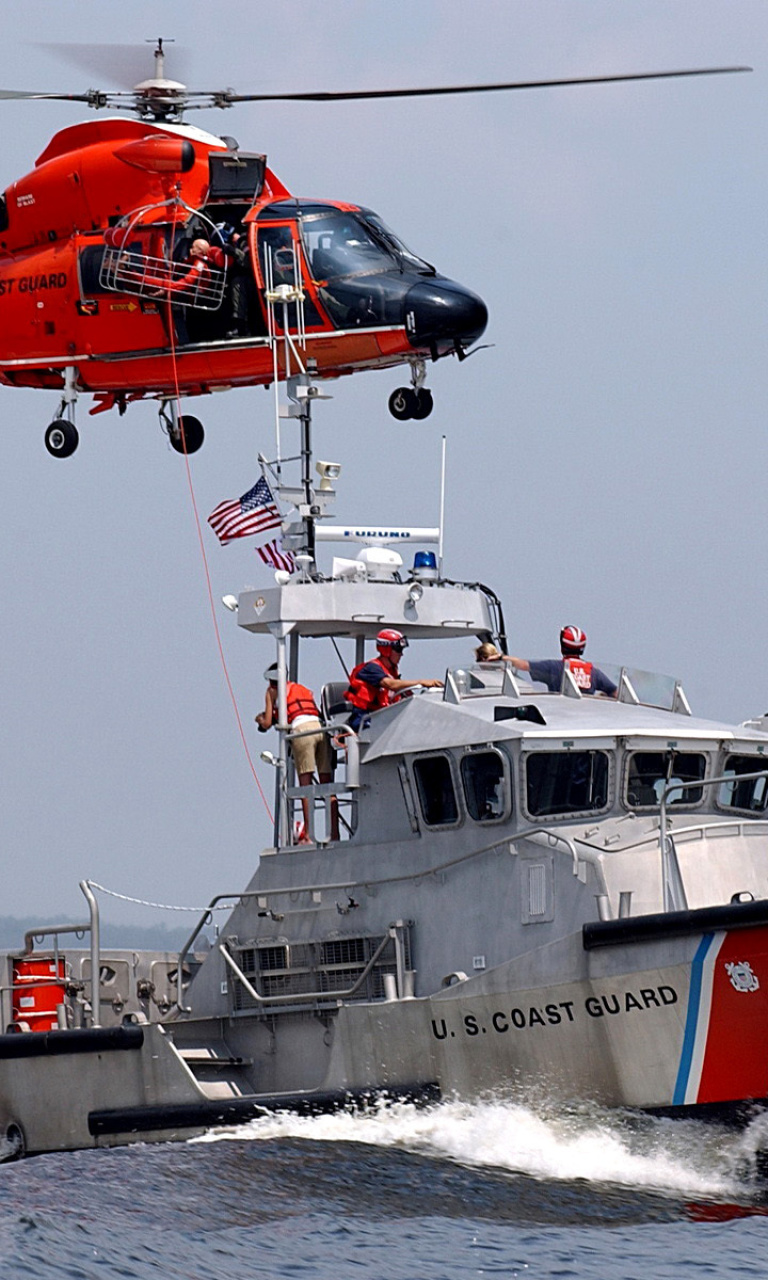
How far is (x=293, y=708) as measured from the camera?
17.5 m

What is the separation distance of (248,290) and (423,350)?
219 centimetres

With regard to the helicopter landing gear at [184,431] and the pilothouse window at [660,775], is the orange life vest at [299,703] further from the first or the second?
the helicopter landing gear at [184,431]

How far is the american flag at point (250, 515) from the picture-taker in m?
19.1

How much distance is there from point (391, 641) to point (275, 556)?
1985mm

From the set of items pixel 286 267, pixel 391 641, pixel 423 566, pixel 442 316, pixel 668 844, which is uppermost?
pixel 286 267

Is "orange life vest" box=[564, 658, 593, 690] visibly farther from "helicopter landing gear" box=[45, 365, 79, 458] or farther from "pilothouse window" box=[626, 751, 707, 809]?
"helicopter landing gear" box=[45, 365, 79, 458]

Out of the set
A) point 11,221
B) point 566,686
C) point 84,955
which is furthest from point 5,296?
point 566,686

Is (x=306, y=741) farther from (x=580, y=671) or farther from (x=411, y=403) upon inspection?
(x=411, y=403)

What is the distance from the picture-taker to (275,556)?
19031 millimetres

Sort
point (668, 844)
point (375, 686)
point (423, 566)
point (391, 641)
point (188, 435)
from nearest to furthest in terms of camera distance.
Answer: point (668, 844), point (375, 686), point (391, 641), point (423, 566), point (188, 435)

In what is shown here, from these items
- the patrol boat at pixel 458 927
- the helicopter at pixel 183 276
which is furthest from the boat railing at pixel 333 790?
the helicopter at pixel 183 276

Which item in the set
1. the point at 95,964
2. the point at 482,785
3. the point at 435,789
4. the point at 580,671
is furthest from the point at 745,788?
the point at 95,964

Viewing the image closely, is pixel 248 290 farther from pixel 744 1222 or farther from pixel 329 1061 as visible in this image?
pixel 744 1222

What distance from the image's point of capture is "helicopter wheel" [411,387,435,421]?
25.9 metres
